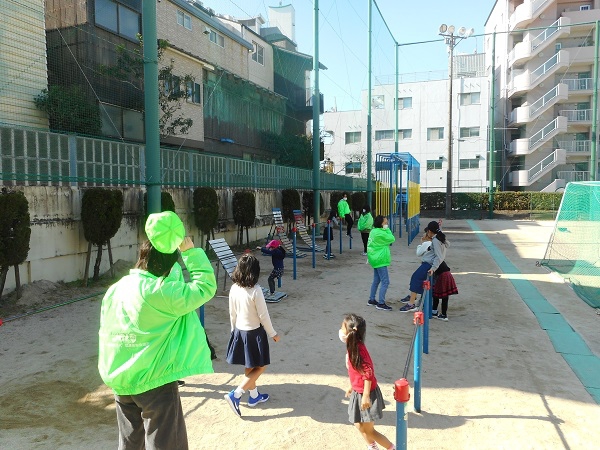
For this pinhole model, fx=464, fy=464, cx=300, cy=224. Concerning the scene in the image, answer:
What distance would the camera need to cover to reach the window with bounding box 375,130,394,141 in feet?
127

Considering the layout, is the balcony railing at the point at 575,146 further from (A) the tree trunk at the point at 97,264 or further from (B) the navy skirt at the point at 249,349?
(B) the navy skirt at the point at 249,349

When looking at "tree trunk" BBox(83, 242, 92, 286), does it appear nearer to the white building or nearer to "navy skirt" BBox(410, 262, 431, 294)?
"navy skirt" BBox(410, 262, 431, 294)

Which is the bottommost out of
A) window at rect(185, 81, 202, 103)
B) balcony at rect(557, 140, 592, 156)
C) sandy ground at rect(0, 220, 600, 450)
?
sandy ground at rect(0, 220, 600, 450)

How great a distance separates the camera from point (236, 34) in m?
22.0

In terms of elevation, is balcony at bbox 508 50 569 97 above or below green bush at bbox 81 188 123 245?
above

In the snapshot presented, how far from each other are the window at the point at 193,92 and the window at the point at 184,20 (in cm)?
226

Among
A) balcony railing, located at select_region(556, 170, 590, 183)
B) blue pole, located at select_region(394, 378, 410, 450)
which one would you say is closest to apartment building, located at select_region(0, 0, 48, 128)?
blue pole, located at select_region(394, 378, 410, 450)

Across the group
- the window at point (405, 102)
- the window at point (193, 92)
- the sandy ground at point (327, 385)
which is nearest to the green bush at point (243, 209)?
the sandy ground at point (327, 385)

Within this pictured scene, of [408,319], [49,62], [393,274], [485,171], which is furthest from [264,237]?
[485,171]

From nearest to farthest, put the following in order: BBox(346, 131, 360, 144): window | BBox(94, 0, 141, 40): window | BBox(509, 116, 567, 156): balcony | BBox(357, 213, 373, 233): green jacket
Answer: BBox(357, 213, 373, 233): green jacket → BBox(94, 0, 141, 40): window → BBox(509, 116, 567, 156): balcony → BBox(346, 131, 360, 144): window

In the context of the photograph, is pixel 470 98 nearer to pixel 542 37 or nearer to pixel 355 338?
pixel 542 37

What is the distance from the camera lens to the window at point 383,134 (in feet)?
127

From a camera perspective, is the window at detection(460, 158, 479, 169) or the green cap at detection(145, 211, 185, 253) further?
the window at detection(460, 158, 479, 169)

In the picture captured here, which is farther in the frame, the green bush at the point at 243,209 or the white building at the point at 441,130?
the white building at the point at 441,130
